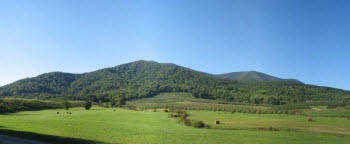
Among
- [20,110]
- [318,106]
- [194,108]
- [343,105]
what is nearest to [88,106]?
[20,110]

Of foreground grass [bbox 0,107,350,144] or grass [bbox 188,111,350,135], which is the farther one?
grass [bbox 188,111,350,135]

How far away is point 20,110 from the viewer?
336 feet

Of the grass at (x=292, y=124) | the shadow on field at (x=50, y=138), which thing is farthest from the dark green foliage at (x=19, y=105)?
the grass at (x=292, y=124)

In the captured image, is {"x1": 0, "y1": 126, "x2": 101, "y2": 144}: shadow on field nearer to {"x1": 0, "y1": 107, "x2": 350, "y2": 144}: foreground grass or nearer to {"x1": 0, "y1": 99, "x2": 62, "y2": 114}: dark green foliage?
{"x1": 0, "y1": 107, "x2": 350, "y2": 144}: foreground grass

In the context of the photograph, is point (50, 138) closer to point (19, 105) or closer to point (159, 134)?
point (159, 134)

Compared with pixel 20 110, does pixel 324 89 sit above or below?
above

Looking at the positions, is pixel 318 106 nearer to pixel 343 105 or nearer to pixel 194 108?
pixel 343 105

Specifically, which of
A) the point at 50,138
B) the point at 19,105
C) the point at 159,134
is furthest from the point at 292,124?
the point at 19,105

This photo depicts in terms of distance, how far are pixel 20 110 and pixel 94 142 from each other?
85327 mm

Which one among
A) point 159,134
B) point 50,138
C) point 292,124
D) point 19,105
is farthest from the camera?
point 19,105

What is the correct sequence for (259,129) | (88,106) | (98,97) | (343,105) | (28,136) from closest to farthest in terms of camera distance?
(28,136) < (259,129) < (343,105) < (88,106) < (98,97)

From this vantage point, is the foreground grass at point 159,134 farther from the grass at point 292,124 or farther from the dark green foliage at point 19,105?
the dark green foliage at point 19,105

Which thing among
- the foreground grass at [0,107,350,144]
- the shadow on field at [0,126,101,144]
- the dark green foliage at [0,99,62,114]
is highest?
the dark green foliage at [0,99,62,114]

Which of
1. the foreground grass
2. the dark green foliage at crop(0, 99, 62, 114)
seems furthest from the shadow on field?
the dark green foliage at crop(0, 99, 62, 114)
